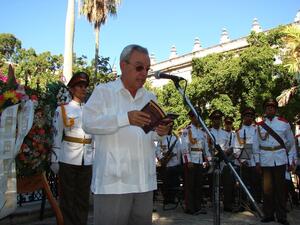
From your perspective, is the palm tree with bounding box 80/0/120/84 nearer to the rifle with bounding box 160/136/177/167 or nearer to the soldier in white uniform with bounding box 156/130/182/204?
the soldier in white uniform with bounding box 156/130/182/204

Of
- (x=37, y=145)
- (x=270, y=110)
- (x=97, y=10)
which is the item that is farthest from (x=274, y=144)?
(x=97, y=10)

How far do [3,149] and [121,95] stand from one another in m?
2.33

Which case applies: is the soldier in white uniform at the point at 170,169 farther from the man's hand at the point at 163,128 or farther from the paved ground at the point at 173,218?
the man's hand at the point at 163,128

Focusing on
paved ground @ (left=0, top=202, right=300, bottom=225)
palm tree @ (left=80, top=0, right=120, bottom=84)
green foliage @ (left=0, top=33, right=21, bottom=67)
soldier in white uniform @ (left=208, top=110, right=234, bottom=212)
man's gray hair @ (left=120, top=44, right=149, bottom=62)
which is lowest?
paved ground @ (left=0, top=202, right=300, bottom=225)

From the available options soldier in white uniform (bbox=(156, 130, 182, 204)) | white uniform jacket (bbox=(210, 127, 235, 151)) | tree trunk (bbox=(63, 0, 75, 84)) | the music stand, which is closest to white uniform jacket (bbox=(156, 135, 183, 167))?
soldier in white uniform (bbox=(156, 130, 182, 204))

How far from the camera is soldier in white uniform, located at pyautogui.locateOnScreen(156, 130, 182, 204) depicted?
10703mm

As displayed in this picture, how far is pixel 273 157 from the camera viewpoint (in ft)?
25.9

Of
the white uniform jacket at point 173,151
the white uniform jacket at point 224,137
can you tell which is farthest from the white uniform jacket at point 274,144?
the white uniform jacket at point 173,151

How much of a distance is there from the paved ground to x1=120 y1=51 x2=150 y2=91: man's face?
4482 millimetres

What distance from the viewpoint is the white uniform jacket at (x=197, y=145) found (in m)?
9.71

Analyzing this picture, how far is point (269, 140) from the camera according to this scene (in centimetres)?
812

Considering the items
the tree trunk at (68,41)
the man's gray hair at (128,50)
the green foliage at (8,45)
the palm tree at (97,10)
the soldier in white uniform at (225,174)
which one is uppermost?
the green foliage at (8,45)

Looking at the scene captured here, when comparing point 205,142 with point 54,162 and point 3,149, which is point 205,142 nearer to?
point 54,162

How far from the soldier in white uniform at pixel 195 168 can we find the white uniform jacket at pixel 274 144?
5.26 ft
